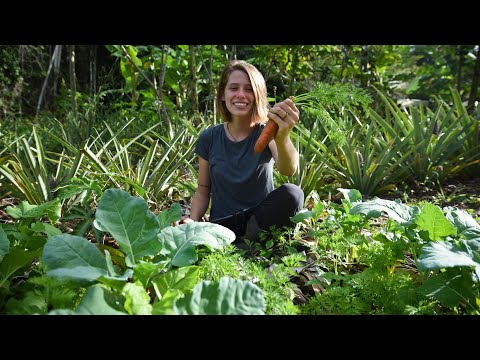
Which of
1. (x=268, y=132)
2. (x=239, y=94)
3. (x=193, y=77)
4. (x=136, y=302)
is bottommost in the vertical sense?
(x=136, y=302)

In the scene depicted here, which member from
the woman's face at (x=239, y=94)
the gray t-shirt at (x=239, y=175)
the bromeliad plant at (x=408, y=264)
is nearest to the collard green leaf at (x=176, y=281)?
the bromeliad plant at (x=408, y=264)

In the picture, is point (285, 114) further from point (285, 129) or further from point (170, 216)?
point (170, 216)

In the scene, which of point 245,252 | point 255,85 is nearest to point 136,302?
point 245,252

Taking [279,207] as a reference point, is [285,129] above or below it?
above

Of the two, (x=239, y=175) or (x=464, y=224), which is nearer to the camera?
(x=464, y=224)

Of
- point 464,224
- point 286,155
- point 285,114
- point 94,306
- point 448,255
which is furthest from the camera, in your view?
point 286,155

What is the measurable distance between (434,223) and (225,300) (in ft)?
2.61

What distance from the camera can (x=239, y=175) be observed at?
225cm

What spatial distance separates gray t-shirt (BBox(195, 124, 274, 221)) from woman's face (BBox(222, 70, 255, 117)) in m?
0.14

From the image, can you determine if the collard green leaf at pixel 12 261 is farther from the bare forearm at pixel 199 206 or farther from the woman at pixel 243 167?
the bare forearm at pixel 199 206

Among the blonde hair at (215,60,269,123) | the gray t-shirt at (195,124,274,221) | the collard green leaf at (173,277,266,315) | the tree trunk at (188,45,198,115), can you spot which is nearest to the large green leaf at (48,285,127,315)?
the collard green leaf at (173,277,266,315)

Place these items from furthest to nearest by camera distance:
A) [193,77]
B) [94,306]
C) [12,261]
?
[193,77] < [12,261] < [94,306]
